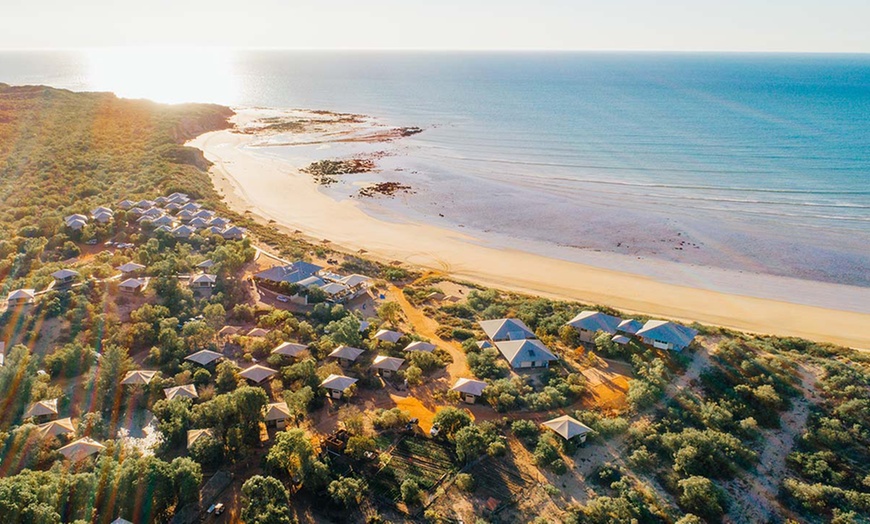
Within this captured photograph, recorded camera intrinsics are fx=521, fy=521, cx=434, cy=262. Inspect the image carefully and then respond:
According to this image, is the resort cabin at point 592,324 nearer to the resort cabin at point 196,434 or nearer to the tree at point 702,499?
the tree at point 702,499

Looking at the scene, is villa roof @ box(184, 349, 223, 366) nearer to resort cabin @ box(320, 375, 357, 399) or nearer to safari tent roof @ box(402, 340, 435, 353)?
resort cabin @ box(320, 375, 357, 399)

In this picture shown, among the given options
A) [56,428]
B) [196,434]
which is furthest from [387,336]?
[56,428]

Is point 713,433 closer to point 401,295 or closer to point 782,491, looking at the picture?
point 782,491

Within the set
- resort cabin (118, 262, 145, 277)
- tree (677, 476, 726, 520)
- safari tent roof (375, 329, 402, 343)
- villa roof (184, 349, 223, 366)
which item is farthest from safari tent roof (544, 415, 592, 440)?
resort cabin (118, 262, 145, 277)

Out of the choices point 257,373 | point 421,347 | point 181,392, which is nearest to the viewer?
point 181,392

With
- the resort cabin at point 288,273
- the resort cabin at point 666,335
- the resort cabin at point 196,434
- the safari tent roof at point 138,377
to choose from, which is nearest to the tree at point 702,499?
the resort cabin at point 666,335

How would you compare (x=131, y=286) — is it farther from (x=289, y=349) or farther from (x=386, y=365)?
(x=386, y=365)

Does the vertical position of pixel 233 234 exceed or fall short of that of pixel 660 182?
it falls short
